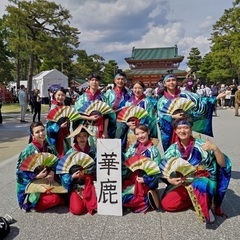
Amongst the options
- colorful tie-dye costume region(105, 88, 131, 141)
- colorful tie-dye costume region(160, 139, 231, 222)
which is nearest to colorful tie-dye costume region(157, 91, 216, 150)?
colorful tie-dye costume region(105, 88, 131, 141)

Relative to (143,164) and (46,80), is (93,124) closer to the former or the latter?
(143,164)

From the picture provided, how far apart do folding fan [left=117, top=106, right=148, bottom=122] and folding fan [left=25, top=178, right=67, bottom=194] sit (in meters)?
1.32

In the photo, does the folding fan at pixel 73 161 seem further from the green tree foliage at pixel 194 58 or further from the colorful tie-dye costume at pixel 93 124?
the green tree foliage at pixel 194 58

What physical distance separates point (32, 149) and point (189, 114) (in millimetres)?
2049

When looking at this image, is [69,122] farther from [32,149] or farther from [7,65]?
[7,65]

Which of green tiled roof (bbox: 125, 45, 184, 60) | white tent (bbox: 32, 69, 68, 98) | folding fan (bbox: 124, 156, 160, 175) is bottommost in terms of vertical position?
folding fan (bbox: 124, 156, 160, 175)

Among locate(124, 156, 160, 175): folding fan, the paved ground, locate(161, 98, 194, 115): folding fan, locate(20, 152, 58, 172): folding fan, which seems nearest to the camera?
the paved ground

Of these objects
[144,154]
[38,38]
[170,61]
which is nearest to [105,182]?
[144,154]

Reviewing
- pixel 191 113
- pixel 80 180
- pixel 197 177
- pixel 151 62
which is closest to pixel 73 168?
pixel 80 180

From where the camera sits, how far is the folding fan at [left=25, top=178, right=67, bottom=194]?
10.9 ft

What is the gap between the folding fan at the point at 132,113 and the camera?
4.12 meters

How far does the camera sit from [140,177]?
3273mm

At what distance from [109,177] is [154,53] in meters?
39.9

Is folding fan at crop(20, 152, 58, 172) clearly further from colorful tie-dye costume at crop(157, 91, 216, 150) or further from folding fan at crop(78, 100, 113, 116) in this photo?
colorful tie-dye costume at crop(157, 91, 216, 150)
